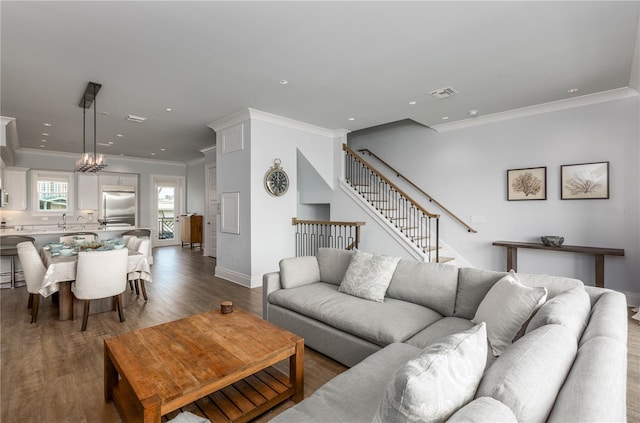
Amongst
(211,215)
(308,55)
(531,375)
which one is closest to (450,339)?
(531,375)

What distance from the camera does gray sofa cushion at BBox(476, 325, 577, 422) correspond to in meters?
0.93

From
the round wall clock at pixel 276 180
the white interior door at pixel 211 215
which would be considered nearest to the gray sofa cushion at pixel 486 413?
the round wall clock at pixel 276 180

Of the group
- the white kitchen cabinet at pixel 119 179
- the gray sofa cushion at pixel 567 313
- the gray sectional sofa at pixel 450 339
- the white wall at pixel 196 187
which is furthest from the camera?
the white wall at pixel 196 187

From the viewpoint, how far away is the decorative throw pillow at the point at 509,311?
5.99 feet

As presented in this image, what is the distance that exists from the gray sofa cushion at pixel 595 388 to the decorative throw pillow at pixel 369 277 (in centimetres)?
164

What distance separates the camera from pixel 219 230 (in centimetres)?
589

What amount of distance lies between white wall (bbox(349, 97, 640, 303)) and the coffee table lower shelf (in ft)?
15.5

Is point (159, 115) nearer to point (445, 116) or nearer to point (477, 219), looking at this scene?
point (445, 116)

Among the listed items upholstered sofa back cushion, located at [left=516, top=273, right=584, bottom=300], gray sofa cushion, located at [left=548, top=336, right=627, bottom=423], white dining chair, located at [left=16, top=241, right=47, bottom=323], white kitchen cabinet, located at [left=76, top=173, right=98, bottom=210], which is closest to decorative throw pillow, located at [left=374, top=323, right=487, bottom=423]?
gray sofa cushion, located at [left=548, top=336, right=627, bottom=423]

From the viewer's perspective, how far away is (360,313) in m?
2.47

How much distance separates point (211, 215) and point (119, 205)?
9.79ft

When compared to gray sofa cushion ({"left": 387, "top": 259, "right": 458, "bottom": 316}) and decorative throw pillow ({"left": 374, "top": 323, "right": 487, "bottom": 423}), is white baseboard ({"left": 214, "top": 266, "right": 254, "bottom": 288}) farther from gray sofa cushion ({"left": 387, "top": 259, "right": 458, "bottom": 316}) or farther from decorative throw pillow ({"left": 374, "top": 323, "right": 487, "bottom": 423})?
Result: decorative throw pillow ({"left": 374, "top": 323, "right": 487, "bottom": 423})

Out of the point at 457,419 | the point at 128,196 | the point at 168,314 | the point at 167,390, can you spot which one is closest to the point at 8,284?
the point at 168,314

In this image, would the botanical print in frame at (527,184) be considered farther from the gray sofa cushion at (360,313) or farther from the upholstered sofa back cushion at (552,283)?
the gray sofa cushion at (360,313)
